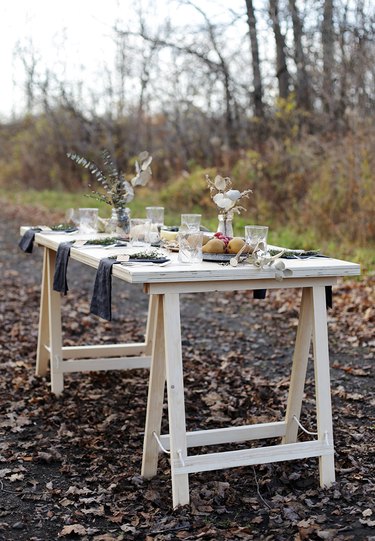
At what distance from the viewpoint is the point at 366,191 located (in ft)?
33.8

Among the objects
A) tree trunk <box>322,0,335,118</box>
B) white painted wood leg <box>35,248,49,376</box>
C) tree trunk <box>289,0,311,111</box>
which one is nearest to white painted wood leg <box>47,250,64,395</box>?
white painted wood leg <box>35,248,49,376</box>

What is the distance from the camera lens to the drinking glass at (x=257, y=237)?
153 inches

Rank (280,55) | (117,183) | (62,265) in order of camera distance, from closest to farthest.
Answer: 1. (62,265)
2. (117,183)
3. (280,55)

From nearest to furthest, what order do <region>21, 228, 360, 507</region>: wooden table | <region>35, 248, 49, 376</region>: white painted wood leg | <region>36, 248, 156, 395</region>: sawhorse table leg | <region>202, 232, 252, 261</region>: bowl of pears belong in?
<region>21, 228, 360, 507</region>: wooden table < <region>202, 232, 252, 261</region>: bowl of pears < <region>36, 248, 156, 395</region>: sawhorse table leg < <region>35, 248, 49, 376</region>: white painted wood leg

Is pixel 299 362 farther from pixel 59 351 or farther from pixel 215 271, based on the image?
pixel 59 351

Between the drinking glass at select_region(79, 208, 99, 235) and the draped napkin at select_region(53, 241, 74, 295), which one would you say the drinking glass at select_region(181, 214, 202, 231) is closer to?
the draped napkin at select_region(53, 241, 74, 295)

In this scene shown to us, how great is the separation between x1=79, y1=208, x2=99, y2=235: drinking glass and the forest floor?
1.14 m

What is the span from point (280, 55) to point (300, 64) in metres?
0.51

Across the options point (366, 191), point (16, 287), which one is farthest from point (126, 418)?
point (366, 191)

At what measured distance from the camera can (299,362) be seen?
4.29 metres

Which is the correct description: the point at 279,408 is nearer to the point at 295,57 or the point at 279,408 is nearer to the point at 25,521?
the point at 25,521

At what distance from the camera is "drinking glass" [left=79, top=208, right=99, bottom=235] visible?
5406 millimetres

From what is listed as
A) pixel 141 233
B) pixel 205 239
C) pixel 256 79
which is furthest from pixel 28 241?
pixel 256 79

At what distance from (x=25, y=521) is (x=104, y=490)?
45cm
